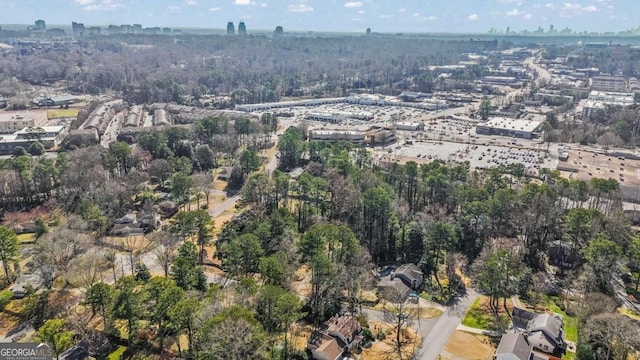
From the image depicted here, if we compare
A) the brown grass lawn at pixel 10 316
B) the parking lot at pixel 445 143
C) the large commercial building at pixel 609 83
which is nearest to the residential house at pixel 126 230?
the brown grass lawn at pixel 10 316

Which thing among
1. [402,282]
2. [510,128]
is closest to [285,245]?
[402,282]

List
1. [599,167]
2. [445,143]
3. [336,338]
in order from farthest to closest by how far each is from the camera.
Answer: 1. [445,143]
2. [599,167]
3. [336,338]

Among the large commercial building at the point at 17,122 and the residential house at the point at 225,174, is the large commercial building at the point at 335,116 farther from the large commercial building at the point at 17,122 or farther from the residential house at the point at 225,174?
the large commercial building at the point at 17,122

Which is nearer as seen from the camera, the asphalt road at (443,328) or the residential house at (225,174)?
the asphalt road at (443,328)

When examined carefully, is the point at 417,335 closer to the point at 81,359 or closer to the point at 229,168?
the point at 81,359

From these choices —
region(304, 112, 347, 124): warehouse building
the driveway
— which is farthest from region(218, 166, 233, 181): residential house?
region(304, 112, 347, 124): warehouse building

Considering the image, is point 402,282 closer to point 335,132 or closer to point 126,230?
point 126,230
